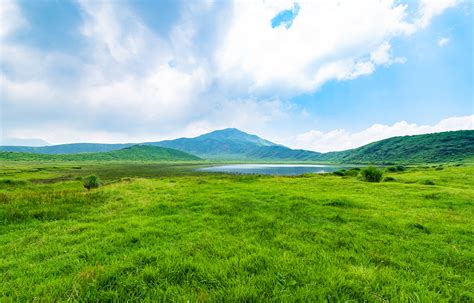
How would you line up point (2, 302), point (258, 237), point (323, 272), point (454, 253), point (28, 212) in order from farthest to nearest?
1. point (28, 212)
2. point (258, 237)
3. point (454, 253)
4. point (323, 272)
5. point (2, 302)

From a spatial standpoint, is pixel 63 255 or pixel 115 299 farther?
pixel 63 255

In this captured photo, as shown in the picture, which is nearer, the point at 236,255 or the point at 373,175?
the point at 236,255

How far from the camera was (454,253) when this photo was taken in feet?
22.6

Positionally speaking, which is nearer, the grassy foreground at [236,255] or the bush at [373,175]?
the grassy foreground at [236,255]

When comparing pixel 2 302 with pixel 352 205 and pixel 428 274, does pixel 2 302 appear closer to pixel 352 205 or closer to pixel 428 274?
pixel 428 274

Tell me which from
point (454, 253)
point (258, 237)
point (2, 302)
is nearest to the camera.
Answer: point (2, 302)

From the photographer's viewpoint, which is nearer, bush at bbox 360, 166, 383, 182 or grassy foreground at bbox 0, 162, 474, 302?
grassy foreground at bbox 0, 162, 474, 302

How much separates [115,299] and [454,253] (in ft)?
33.9

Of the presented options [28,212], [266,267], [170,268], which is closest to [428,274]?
[266,267]

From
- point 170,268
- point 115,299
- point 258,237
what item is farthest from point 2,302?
point 258,237

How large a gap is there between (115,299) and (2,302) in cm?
217

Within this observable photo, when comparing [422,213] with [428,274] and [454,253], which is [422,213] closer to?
[454,253]

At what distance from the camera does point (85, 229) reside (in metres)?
9.09

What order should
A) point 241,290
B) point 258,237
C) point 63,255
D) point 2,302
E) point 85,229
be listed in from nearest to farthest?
point 2,302
point 241,290
point 63,255
point 258,237
point 85,229
